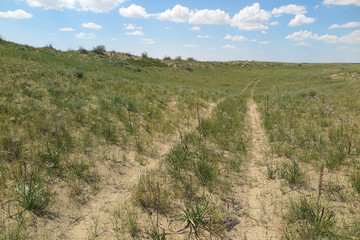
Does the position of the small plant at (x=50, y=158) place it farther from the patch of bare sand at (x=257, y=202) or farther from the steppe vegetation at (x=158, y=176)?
the patch of bare sand at (x=257, y=202)

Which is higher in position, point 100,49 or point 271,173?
point 100,49

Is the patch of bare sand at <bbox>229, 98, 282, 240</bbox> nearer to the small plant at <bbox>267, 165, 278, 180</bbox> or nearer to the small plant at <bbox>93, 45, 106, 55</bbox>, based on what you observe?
the small plant at <bbox>267, 165, 278, 180</bbox>

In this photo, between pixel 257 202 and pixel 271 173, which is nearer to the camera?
pixel 257 202

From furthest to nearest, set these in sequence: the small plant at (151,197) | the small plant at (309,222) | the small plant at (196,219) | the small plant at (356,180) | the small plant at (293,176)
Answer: the small plant at (293,176) < the small plant at (356,180) < the small plant at (151,197) < the small plant at (196,219) < the small plant at (309,222)

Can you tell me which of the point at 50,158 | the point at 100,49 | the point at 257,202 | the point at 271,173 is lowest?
the point at 257,202

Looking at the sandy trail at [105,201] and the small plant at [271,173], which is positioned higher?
the small plant at [271,173]

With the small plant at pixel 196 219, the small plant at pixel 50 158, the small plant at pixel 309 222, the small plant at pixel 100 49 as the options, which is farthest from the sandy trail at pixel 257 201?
the small plant at pixel 100 49

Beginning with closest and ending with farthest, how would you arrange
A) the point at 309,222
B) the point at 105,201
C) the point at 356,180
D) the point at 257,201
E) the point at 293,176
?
the point at 309,222 → the point at 105,201 → the point at 257,201 → the point at 356,180 → the point at 293,176

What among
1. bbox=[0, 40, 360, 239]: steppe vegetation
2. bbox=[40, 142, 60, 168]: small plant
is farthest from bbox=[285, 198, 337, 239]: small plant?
bbox=[40, 142, 60, 168]: small plant

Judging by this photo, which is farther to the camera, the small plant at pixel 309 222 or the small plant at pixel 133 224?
the small plant at pixel 133 224

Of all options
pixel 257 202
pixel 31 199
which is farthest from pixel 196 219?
pixel 31 199

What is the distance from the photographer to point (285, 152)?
18.9 feet

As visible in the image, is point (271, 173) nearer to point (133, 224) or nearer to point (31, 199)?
point (133, 224)

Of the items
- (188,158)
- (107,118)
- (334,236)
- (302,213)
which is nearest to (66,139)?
(107,118)
